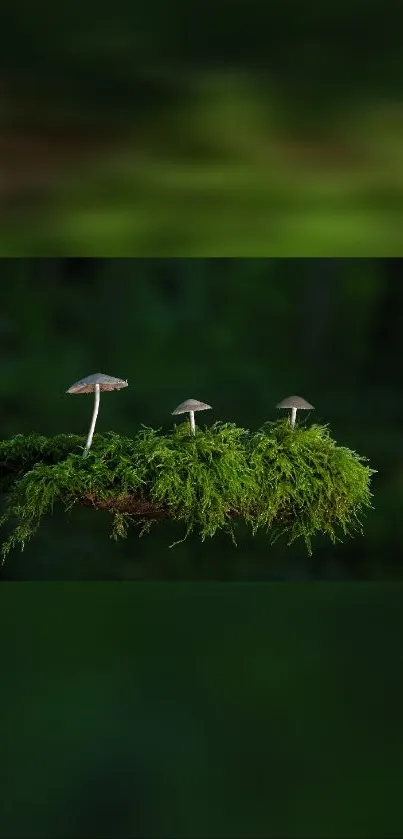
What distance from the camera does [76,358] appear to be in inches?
102

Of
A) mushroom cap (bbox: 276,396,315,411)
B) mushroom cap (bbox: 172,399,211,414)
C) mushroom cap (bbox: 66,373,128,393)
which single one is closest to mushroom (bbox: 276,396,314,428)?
mushroom cap (bbox: 276,396,315,411)

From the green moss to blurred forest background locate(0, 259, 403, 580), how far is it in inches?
12.8

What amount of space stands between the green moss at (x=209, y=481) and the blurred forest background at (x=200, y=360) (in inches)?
12.8

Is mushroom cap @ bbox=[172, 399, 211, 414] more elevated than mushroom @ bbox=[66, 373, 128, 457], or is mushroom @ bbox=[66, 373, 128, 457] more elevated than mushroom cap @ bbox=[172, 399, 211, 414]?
mushroom @ bbox=[66, 373, 128, 457]

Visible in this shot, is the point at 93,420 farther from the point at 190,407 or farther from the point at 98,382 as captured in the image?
the point at 190,407

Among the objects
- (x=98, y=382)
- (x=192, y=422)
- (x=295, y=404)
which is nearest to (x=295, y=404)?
(x=295, y=404)

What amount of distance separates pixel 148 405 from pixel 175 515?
20.3 inches

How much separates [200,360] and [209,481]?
0.59 meters

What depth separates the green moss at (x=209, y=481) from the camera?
83.3 inches

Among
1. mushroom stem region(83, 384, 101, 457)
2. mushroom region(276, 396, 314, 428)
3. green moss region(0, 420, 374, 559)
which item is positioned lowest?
green moss region(0, 420, 374, 559)

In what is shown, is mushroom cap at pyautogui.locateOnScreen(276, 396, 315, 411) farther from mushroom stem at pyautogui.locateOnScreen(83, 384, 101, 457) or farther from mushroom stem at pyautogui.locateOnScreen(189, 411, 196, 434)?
mushroom stem at pyautogui.locateOnScreen(83, 384, 101, 457)

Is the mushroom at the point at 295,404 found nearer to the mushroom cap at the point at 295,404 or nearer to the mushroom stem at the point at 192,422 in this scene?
the mushroom cap at the point at 295,404

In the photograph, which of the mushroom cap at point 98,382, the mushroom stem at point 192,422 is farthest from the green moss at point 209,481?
the mushroom cap at point 98,382

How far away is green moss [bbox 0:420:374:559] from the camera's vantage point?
2.12 metres
